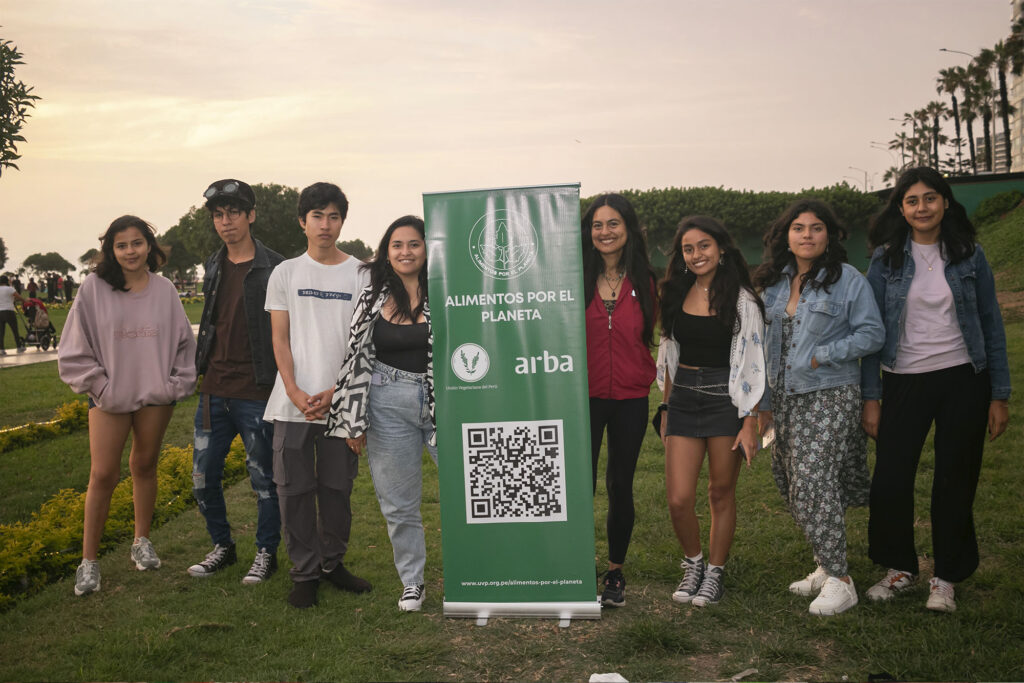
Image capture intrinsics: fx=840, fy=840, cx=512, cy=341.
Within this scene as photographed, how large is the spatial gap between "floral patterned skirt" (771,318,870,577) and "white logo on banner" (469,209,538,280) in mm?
1484

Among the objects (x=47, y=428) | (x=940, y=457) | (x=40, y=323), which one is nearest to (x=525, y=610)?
Result: (x=940, y=457)

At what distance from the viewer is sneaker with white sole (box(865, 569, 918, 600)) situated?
4.52 meters

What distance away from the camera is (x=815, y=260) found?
459 centimetres

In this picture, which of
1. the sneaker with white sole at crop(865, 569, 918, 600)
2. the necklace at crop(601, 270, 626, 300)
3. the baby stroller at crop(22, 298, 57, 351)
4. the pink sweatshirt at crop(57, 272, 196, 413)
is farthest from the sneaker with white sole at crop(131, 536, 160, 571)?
the baby stroller at crop(22, 298, 57, 351)

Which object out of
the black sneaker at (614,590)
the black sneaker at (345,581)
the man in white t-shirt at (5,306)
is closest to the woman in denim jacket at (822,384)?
the black sneaker at (614,590)

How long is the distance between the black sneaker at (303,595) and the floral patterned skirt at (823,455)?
2.72 meters

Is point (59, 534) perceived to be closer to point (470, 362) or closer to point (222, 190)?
point (222, 190)

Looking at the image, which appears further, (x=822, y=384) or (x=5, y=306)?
(x=5, y=306)

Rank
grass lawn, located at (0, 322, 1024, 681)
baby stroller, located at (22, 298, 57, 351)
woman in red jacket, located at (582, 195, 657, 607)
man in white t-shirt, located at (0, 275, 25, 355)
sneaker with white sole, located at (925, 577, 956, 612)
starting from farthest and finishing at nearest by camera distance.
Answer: baby stroller, located at (22, 298, 57, 351) → man in white t-shirt, located at (0, 275, 25, 355) → woman in red jacket, located at (582, 195, 657, 607) → sneaker with white sole, located at (925, 577, 956, 612) → grass lawn, located at (0, 322, 1024, 681)

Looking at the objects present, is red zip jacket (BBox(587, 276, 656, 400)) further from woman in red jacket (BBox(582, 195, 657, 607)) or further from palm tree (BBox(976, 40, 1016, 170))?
palm tree (BBox(976, 40, 1016, 170))

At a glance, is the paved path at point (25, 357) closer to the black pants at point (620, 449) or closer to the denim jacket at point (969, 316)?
the black pants at point (620, 449)

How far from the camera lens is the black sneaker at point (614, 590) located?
15.1ft

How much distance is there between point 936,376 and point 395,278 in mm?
2913

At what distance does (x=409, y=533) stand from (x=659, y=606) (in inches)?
56.8
